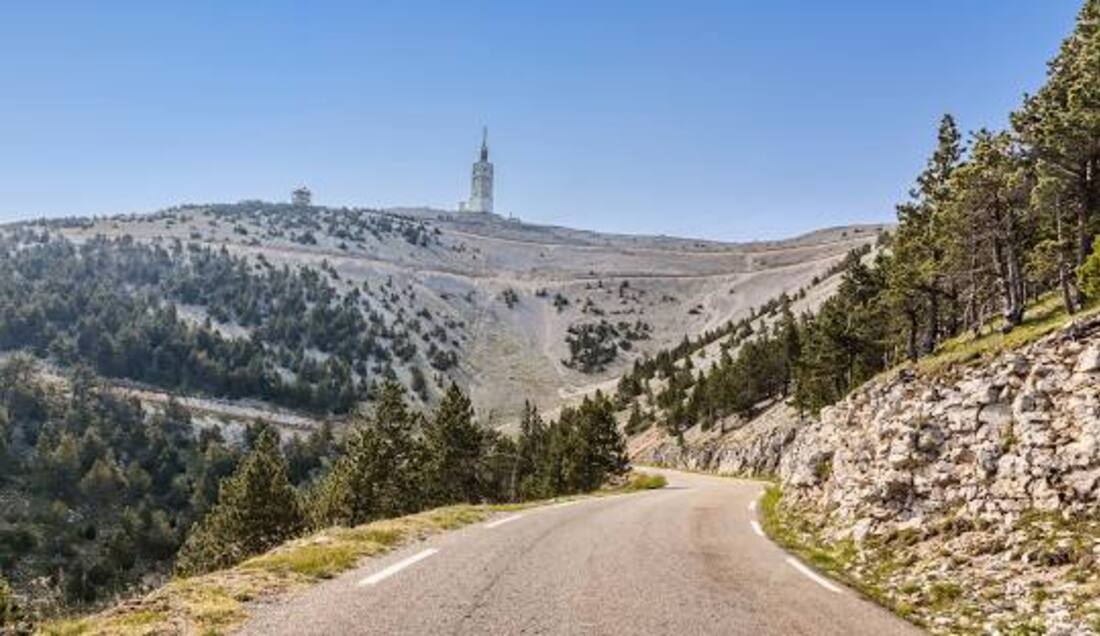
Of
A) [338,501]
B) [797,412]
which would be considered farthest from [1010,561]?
[797,412]

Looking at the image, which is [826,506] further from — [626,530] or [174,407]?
[174,407]

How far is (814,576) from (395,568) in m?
6.44

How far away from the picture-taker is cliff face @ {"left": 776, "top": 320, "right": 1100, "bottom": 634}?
10.6 meters

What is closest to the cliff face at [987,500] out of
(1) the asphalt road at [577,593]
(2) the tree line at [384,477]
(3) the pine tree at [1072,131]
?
(1) the asphalt road at [577,593]

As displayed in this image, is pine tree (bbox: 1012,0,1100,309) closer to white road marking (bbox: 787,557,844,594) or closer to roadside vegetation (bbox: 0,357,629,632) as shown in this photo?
white road marking (bbox: 787,557,844,594)

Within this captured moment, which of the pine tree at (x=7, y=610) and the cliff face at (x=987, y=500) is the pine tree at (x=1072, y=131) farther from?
the pine tree at (x=7, y=610)

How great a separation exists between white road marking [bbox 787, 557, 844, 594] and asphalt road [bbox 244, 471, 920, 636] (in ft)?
0.08

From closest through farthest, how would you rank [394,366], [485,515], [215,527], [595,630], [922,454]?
[595,630] < [922,454] < [485,515] < [215,527] < [394,366]

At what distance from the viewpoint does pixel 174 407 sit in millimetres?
128750

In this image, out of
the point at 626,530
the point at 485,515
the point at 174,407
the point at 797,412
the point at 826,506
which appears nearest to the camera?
the point at 626,530

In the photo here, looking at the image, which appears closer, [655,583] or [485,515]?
[655,583]

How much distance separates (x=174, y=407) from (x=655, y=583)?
13075 cm

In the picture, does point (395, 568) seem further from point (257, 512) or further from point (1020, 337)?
point (257, 512)

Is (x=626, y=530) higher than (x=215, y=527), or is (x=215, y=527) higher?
(x=626, y=530)
